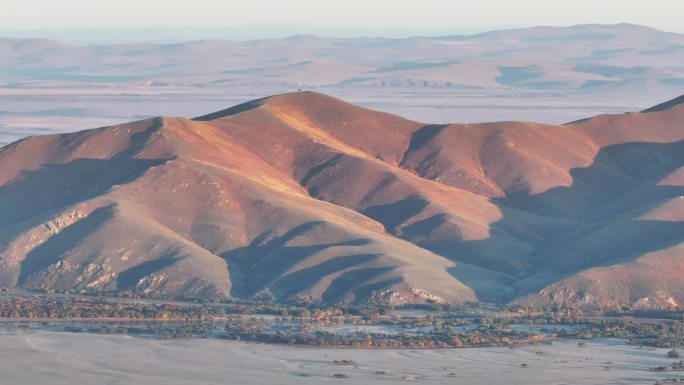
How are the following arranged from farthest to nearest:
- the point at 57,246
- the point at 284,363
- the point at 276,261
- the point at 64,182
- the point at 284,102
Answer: the point at 284,102
the point at 64,182
the point at 57,246
the point at 276,261
the point at 284,363

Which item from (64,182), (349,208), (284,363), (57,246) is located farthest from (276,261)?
(284,363)

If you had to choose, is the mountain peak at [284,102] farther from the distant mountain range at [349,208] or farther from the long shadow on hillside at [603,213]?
the long shadow on hillside at [603,213]

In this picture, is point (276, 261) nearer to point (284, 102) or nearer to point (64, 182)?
point (64, 182)

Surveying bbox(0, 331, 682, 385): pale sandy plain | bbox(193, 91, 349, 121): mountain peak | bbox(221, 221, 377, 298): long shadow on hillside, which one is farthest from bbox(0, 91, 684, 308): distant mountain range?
bbox(0, 331, 682, 385): pale sandy plain

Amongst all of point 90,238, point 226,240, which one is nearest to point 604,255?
point 226,240

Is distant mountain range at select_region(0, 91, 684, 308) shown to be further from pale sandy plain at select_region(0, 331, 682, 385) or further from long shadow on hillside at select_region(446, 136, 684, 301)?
pale sandy plain at select_region(0, 331, 682, 385)

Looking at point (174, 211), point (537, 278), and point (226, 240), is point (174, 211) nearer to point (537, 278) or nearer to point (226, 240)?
point (226, 240)
